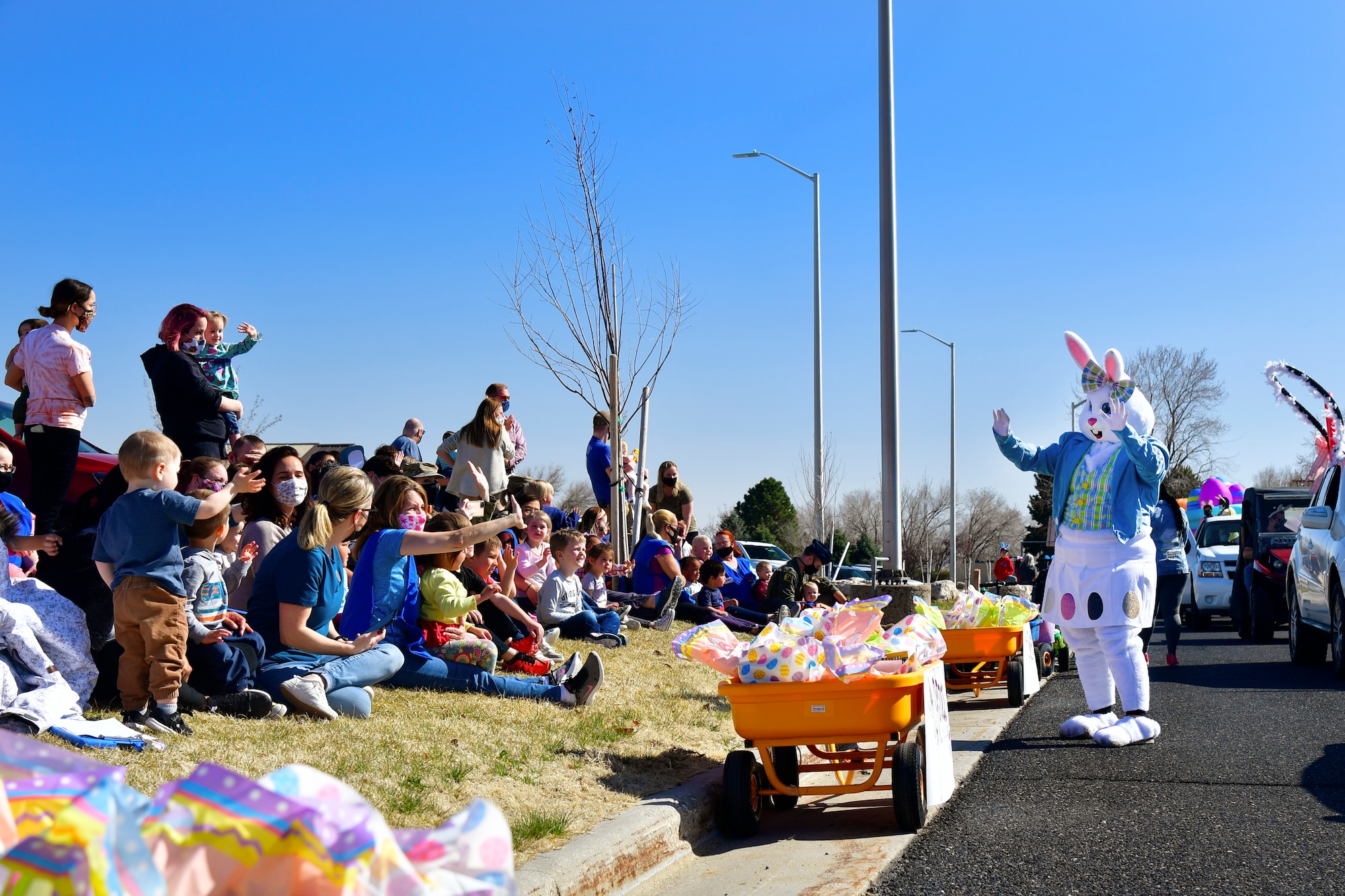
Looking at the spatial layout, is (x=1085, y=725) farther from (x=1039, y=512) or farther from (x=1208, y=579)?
(x=1039, y=512)

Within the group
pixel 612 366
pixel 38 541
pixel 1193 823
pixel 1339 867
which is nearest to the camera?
pixel 1339 867

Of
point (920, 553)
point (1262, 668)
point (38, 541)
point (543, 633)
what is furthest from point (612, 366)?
point (920, 553)

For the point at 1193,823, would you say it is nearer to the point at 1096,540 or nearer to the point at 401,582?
the point at 1096,540

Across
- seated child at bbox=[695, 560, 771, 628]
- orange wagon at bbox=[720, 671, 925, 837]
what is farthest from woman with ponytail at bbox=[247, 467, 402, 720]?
seated child at bbox=[695, 560, 771, 628]

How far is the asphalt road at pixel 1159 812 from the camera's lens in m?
4.34

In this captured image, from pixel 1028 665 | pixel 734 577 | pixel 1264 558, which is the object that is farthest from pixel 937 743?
pixel 1264 558

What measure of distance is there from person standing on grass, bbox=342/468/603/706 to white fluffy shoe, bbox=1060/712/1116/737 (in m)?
2.77

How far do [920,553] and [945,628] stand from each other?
57.6 meters

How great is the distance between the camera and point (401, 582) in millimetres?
7117

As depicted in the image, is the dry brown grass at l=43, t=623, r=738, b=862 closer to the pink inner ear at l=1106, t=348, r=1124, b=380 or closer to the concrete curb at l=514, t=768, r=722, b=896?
the concrete curb at l=514, t=768, r=722, b=896

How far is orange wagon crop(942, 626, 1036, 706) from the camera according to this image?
848cm

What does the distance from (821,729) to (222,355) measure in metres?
5.47

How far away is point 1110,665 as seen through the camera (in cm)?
739

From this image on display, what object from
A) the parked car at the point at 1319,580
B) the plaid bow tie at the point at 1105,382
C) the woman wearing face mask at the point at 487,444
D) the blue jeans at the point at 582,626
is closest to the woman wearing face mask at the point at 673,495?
the woman wearing face mask at the point at 487,444
